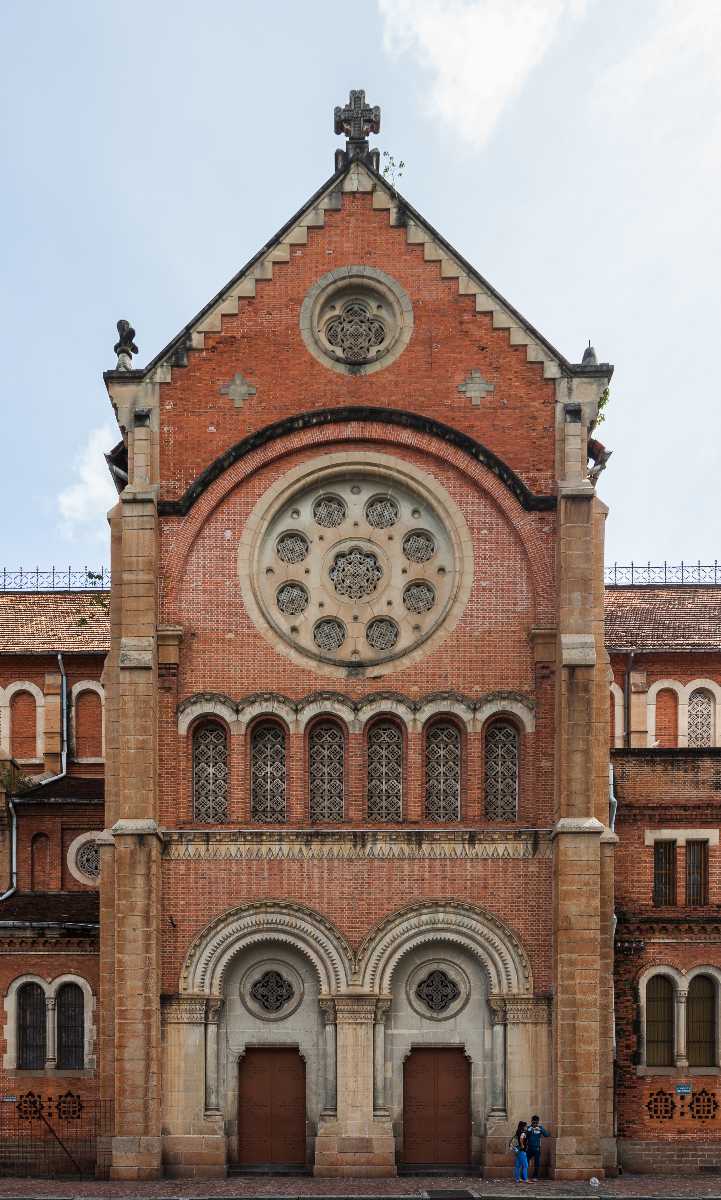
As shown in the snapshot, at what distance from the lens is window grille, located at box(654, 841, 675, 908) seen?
34.5m

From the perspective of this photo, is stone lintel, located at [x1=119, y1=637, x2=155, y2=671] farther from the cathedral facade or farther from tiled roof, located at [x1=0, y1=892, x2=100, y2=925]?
tiled roof, located at [x1=0, y1=892, x2=100, y2=925]

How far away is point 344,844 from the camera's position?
31391 millimetres

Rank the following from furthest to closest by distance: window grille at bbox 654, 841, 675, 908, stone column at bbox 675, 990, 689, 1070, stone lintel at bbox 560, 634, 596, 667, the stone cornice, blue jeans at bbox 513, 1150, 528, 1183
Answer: window grille at bbox 654, 841, 675, 908
stone column at bbox 675, 990, 689, 1070
the stone cornice
stone lintel at bbox 560, 634, 596, 667
blue jeans at bbox 513, 1150, 528, 1183

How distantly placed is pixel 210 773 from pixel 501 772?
570cm

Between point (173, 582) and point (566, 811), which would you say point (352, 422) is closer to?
point (173, 582)

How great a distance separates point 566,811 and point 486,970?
11.5ft

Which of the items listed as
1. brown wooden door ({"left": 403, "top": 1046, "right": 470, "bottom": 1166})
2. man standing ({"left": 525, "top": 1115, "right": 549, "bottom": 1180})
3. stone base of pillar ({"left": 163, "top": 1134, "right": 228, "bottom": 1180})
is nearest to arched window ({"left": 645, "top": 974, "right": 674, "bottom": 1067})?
man standing ({"left": 525, "top": 1115, "right": 549, "bottom": 1180})

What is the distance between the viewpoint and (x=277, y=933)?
3131 cm

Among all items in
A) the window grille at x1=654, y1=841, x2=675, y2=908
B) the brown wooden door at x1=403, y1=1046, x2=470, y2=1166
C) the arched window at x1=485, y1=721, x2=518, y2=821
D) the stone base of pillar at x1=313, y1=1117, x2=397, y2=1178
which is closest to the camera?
the stone base of pillar at x1=313, y1=1117, x2=397, y2=1178

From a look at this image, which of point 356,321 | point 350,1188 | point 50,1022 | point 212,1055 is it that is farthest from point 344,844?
point 356,321

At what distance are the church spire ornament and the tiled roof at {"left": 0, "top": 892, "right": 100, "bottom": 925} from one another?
657 inches

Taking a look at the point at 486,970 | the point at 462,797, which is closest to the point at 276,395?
the point at 462,797

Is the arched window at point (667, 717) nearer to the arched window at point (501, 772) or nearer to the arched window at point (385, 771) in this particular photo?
the arched window at point (501, 772)

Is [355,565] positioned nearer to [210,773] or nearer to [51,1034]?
[210,773]
